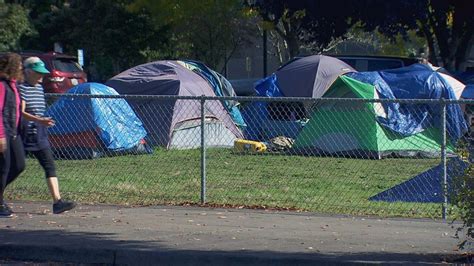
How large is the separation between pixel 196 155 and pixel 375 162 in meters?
2.63

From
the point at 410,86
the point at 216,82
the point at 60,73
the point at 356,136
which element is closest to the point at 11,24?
the point at 60,73

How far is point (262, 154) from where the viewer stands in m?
15.1

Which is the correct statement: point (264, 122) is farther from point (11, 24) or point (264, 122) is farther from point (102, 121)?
point (11, 24)

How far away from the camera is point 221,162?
563 inches

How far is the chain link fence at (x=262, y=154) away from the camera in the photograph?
37.0 ft

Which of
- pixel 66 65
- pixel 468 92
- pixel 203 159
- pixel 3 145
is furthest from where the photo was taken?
pixel 66 65

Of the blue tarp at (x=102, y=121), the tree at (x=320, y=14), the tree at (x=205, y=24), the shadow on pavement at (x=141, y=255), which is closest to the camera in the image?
the shadow on pavement at (x=141, y=255)

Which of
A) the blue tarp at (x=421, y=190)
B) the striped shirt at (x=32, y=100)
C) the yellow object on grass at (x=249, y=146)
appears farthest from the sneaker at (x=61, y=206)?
the yellow object on grass at (x=249, y=146)

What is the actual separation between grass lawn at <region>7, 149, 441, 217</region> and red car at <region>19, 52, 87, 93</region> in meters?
12.0

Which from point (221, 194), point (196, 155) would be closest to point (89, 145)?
point (196, 155)

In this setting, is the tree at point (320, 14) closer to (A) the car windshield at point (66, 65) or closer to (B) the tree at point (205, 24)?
(A) the car windshield at point (66, 65)

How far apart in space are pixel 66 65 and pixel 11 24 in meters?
8.09

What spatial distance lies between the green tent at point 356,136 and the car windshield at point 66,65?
41.9ft

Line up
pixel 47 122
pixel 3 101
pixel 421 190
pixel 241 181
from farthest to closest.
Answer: pixel 241 181 < pixel 421 190 < pixel 47 122 < pixel 3 101
